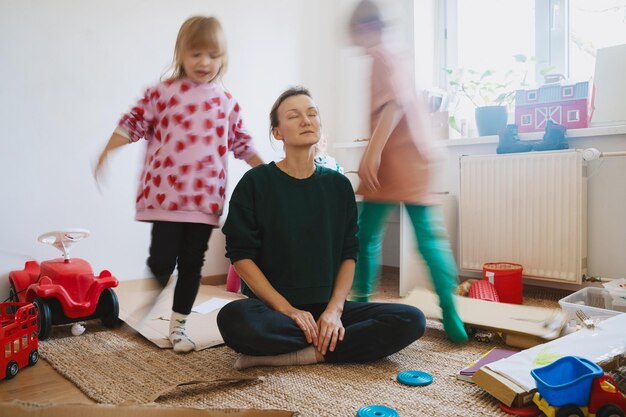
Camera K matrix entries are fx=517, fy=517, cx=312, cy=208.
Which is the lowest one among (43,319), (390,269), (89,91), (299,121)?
(390,269)

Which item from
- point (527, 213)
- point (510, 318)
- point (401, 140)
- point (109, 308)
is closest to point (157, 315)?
point (109, 308)

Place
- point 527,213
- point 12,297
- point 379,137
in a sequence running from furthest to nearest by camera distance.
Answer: point 527,213, point 12,297, point 379,137

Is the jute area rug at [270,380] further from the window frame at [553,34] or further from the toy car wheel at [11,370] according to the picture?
the window frame at [553,34]

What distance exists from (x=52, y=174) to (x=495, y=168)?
1.54 m

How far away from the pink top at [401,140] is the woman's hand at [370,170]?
1.0 inches

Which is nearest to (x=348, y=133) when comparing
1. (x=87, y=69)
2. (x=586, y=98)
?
(x=586, y=98)

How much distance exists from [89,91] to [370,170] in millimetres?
941

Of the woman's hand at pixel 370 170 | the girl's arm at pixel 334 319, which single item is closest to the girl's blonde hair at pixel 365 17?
the woman's hand at pixel 370 170

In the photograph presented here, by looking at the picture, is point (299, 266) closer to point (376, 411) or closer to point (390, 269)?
point (376, 411)

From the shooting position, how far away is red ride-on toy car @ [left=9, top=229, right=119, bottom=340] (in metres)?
1.37

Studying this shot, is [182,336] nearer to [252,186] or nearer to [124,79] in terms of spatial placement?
[252,186]

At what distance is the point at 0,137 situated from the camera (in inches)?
61.8

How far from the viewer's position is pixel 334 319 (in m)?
1.10

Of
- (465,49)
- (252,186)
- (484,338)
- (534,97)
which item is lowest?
(484,338)
